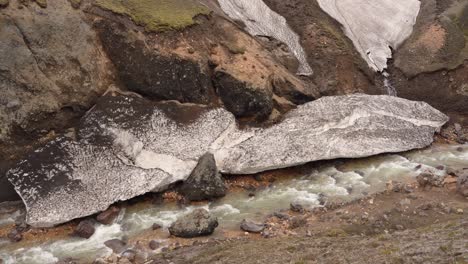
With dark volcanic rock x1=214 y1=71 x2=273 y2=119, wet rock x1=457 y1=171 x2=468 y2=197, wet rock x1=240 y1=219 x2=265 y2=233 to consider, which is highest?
Result: dark volcanic rock x1=214 y1=71 x2=273 y2=119

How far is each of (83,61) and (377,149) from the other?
13655 millimetres

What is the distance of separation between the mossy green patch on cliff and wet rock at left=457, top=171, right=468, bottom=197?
1425 centimetres

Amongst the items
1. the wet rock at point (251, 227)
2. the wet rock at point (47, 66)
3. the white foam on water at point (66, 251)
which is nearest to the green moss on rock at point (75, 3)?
the wet rock at point (47, 66)

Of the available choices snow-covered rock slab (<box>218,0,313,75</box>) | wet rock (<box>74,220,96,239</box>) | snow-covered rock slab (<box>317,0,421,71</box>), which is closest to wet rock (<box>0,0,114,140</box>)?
wet rock (<box>74,220,96,239</box>)

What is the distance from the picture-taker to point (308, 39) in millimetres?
29391

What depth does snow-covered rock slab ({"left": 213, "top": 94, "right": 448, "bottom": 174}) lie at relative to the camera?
66.2 ft

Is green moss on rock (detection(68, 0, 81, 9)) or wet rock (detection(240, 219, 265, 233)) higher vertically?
green moss on rock (detection(68, 0, 81, 9))

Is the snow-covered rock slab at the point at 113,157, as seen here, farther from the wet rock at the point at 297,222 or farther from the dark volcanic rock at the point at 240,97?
the wet rock at the point at 297,222

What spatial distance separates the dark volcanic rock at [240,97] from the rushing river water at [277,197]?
154 inches

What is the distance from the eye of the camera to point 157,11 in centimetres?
2367

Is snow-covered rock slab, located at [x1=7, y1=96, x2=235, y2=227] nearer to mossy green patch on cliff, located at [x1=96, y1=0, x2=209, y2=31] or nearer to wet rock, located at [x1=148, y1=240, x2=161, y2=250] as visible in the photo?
wet rock, located at [x1=148, y1=240, x2=161, y2=250]

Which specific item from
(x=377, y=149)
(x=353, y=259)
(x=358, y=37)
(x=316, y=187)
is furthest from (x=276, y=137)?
(x=358, y=37)

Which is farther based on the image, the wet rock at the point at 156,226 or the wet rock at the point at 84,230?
the wet rock at the point at 156,226

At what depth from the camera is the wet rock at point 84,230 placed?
16.3 meters
